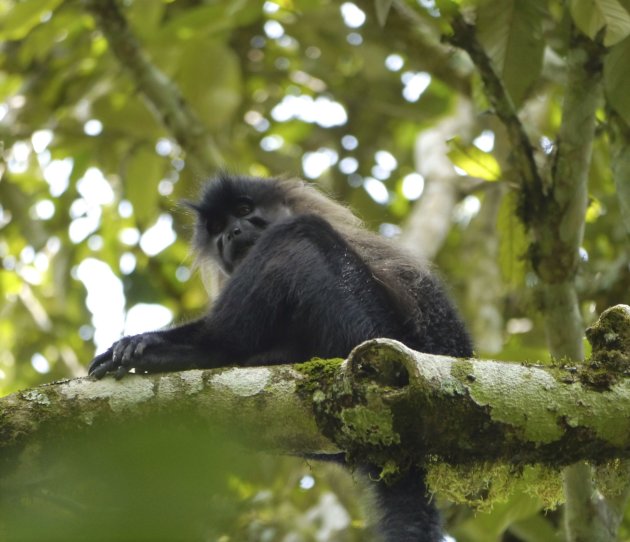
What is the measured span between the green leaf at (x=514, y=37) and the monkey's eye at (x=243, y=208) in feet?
6.86

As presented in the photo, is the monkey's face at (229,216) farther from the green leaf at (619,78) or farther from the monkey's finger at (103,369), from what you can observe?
the green leaf at (619,78)

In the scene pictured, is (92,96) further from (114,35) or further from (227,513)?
(227,513)

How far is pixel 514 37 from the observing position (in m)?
4.14

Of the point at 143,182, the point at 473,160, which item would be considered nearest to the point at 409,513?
the point at 473,160

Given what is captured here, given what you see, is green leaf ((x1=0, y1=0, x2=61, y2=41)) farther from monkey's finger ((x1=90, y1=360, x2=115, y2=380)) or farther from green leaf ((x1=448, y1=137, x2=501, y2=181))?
monkey's finger ((x1=90, y1=360, x2=115, y2=380))

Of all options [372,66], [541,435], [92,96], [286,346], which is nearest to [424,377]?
[541,435]

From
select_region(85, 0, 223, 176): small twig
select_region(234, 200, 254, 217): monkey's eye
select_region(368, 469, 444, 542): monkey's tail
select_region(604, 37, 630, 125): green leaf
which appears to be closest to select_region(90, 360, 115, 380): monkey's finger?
select_region(368, 469, 444, 542): monkey's tail

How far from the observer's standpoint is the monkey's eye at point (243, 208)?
5.79 metres

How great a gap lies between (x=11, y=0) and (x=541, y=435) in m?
7.04

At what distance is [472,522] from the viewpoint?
4852 mm

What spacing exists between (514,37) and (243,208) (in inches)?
→ 89.3

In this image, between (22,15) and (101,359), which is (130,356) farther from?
(22,15)

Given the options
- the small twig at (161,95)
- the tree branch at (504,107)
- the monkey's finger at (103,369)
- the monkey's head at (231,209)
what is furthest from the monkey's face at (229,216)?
the monkey's finger at (103,369)

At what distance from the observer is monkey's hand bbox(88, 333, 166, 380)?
333 cm
